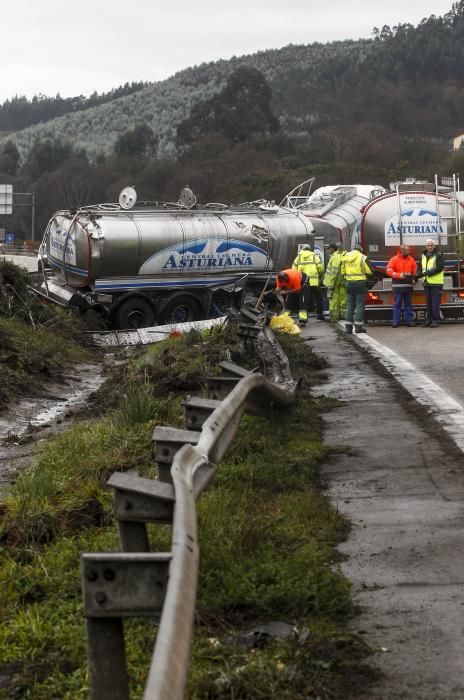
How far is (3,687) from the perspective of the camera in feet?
14.0

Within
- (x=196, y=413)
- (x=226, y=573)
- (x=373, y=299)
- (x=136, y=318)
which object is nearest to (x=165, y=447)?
(x=226, y=573)

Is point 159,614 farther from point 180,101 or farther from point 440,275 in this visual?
point 180,101

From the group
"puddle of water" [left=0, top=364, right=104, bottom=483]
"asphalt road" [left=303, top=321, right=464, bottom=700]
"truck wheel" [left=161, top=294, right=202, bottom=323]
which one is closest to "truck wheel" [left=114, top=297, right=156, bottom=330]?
"truck wheel" [left=161, top=294, right=202, bottom=323]

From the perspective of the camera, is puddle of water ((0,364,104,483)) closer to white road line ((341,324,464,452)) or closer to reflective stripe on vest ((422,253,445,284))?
white road line ((341,324,464,452))

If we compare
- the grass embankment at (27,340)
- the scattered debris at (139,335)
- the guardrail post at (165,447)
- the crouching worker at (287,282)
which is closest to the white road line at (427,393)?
the crouching worker at (287,282)

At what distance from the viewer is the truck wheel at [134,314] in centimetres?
2733

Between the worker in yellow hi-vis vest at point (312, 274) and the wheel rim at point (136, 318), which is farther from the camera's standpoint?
the wheel rim at point (136, 318)

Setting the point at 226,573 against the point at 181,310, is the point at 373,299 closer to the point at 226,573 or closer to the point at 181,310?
the point at 181,310

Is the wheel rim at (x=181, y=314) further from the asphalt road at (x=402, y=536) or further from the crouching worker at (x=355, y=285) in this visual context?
the asphalt road at (x=402, y=536)

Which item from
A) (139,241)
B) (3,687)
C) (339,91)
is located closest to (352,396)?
(3,687)

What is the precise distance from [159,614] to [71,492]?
4389 millimetres

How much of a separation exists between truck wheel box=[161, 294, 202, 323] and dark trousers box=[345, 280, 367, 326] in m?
7.87

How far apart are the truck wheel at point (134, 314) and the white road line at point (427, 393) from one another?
11.6 m

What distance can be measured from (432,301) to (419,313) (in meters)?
0.80
